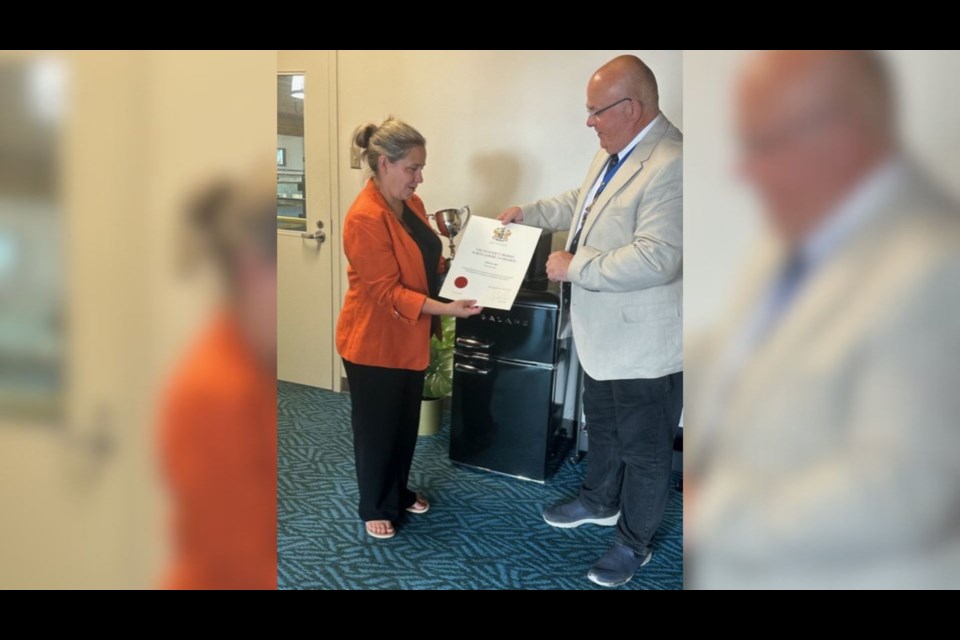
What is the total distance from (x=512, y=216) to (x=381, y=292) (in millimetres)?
519

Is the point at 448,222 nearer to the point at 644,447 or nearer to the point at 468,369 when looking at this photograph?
the point at 468,369

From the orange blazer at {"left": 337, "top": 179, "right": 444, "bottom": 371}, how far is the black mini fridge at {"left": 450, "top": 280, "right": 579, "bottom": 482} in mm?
550

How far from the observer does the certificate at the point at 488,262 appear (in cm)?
204

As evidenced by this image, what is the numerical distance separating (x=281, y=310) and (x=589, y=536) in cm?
224

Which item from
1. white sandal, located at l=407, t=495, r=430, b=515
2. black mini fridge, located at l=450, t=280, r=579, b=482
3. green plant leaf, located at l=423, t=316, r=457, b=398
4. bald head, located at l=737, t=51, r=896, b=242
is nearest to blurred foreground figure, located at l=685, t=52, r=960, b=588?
bald head, located at l=737, t=51, r=896, b=242

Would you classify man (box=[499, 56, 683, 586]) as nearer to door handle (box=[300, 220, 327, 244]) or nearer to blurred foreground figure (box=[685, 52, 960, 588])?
blurred foreground figure (box=[685, 52, 960, 588])

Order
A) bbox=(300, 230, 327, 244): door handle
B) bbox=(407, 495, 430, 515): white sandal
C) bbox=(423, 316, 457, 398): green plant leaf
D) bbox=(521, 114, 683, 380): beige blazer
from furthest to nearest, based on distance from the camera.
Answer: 1. bbox=(300, 230, 327, 244): door handle
2. bbox=(423, 316, 457, 398): green plant leaf
3. bbox=(407, 495, 430, 515): white sandal
4. bbox=(521, 114, 683, 380): beige blazer

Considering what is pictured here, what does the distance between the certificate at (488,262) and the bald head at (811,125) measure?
5.01 feet

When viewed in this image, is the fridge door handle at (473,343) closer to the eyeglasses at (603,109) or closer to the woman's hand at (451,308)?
the woman's hand at (451,308)

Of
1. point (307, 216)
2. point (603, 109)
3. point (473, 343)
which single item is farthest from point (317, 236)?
point (603, 109)

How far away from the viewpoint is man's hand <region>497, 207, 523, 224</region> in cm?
214
